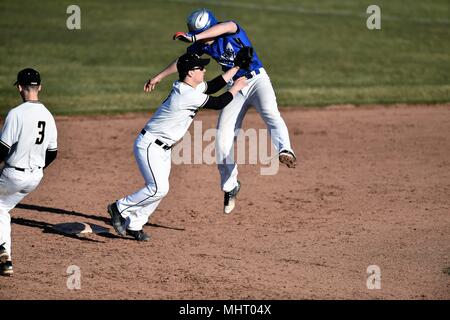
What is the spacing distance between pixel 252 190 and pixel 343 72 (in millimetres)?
8605

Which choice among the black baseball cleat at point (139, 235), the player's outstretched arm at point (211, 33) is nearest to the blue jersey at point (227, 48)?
the player's outstretched arm at point (211, 33)

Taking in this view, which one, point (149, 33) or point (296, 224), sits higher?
point (149, 33)

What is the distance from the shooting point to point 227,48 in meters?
10.4

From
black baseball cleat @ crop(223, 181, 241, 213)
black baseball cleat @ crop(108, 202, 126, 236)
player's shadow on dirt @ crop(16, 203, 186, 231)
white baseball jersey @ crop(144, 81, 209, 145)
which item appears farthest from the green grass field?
white baseball jersey @ crop(144, 81, 209, 145)

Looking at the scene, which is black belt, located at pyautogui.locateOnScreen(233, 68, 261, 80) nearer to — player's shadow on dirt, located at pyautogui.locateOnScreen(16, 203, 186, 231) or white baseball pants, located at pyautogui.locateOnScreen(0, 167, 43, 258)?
player's shadow on dirt, located at pyautogui.locateOnScreen(16, 203, 186, 231)

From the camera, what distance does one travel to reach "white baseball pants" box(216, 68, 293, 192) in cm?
1046

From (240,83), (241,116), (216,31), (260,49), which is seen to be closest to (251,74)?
(241,116)

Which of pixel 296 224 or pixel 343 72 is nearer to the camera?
pixel 296 224

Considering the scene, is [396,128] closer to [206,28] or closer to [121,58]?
[206,28]

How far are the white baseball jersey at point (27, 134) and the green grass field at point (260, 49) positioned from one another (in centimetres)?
826

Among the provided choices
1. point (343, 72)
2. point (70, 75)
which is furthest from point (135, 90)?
point (343, 72)

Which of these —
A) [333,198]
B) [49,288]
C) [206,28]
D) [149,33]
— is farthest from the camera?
[149,33]

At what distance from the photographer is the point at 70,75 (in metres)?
19.3

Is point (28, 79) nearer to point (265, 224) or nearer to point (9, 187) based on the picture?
point (9, 187)
